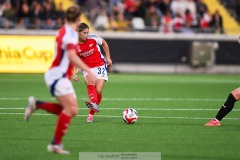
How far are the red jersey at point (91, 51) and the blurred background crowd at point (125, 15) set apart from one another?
50.3 ft

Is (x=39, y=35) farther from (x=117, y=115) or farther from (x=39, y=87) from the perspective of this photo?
(x=117, y=115)

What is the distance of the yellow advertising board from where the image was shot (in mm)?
26141

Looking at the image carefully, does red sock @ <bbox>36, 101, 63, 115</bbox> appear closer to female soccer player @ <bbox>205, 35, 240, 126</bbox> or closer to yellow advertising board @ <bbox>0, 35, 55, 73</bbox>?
female soccer player @ <bbox>205, 35, 240, 126</bbox>

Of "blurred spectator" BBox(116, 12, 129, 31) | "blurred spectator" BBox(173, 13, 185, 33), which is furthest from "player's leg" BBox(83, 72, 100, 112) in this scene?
"blurred spectator" BBox(173, 13, 185, 33)

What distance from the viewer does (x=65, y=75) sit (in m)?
9.12

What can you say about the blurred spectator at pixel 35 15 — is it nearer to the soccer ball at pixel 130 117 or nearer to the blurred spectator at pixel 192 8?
the blurred spectator at pixel 192 8

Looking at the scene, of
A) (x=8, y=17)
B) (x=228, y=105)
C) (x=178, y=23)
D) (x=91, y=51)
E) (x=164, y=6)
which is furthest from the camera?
(x=164, y=6)

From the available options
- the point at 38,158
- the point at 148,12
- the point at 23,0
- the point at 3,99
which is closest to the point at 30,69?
the point at 23,0

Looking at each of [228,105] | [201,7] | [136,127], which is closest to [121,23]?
[201,7]

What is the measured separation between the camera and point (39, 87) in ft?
70.8

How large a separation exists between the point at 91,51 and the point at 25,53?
529 inches

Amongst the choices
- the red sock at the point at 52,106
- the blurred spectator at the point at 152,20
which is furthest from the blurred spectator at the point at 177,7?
the red sock at the point at 52,106

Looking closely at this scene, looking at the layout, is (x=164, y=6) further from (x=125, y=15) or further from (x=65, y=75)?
(x=65, y=75)

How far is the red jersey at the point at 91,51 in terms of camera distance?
523 inches
